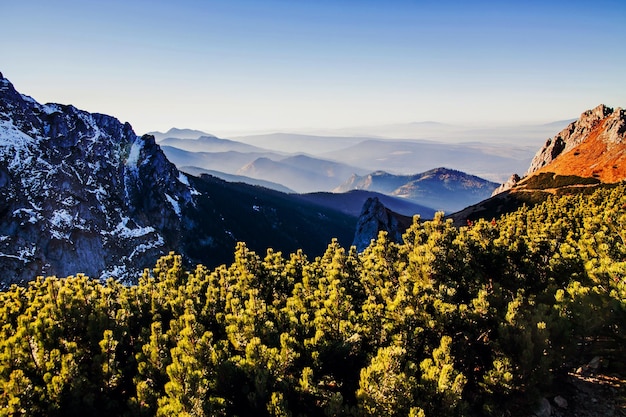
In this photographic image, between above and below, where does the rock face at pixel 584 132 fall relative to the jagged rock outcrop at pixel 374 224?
above

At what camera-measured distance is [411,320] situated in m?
16.7

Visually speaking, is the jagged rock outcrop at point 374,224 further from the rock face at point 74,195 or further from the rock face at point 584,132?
the rock face at point 584,132

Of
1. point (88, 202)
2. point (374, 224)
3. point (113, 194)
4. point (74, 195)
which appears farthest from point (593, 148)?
point (74, 195)

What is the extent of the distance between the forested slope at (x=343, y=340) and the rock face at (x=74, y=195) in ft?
328

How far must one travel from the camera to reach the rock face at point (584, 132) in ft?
465

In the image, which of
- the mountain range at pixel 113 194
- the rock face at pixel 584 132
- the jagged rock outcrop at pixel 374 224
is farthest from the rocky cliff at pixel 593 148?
the jagged rock outcrop at pixel 374 224

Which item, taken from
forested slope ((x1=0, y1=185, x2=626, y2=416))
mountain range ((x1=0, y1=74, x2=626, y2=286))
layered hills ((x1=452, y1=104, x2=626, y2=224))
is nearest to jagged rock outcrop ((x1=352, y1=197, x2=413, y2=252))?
mountain range ((x1=0, y1=74, x2=626, y2=286))

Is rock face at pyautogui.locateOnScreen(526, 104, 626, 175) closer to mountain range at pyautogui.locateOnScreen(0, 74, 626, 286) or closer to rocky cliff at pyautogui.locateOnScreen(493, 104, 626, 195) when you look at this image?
rocky cliff at pyautogui.locateOnScreen(493, 104, 626, 195)

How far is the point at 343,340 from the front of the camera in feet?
55.8

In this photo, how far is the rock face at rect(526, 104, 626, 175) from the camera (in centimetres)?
14162

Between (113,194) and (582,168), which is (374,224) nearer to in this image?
(582,168)

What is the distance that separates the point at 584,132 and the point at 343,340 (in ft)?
638

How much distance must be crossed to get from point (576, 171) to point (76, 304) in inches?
6405

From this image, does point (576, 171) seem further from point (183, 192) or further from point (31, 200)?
point (31, 200)
